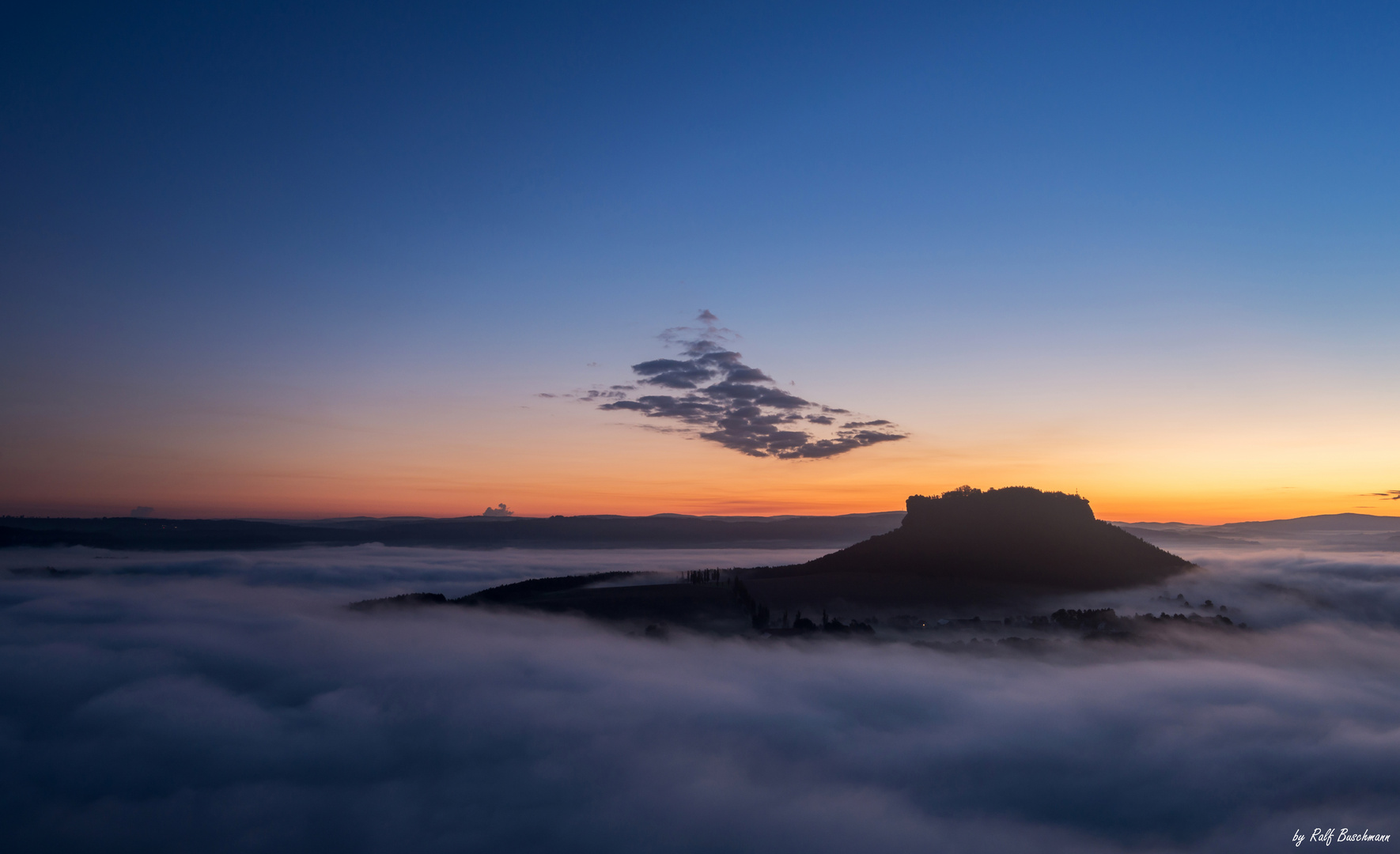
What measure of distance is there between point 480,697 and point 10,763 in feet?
142

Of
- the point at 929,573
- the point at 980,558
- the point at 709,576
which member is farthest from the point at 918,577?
the point at 709,576

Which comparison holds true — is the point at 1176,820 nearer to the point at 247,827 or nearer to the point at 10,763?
the point at 247,827

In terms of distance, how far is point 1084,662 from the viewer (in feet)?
228

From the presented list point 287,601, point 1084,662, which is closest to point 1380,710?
point 1084,662

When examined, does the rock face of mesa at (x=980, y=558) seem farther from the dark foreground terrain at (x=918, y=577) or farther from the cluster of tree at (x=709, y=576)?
the cluster of tree at (x=709, y=576)

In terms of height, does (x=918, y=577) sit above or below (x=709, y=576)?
above

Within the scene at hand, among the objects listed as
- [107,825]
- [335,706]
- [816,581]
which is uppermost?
[816,581]

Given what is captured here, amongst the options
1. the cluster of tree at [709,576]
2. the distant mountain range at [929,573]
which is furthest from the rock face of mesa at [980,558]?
the cluster of tree at [709,576]

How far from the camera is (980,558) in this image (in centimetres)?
8238

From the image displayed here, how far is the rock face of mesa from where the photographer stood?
78.1m

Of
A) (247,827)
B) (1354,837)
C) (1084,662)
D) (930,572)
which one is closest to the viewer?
(1354,837)

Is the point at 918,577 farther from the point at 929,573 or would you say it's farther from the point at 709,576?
the point at 709,576

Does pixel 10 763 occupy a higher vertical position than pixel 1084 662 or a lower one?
lower

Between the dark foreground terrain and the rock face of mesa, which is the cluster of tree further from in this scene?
the rock face of mesa
